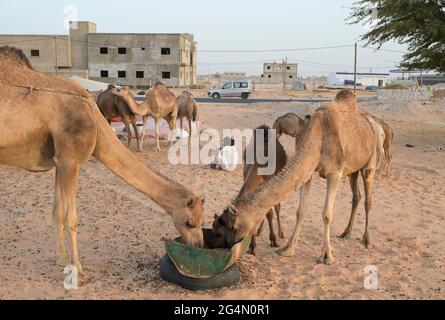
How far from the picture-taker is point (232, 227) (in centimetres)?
500

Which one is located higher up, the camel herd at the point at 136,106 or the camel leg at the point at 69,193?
the camel herd at the point at 136,106

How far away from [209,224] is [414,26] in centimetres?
1135

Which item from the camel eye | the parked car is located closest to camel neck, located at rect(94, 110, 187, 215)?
the camel eye

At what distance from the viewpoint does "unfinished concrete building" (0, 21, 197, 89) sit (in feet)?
159

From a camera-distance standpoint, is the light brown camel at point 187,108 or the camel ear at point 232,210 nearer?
the camel ear at point 232,210

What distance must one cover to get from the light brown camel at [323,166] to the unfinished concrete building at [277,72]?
270ft

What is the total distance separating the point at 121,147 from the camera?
17.1 feet

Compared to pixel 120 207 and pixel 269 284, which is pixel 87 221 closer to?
pixel 120 207

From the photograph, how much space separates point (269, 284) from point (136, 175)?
1854 millimetres

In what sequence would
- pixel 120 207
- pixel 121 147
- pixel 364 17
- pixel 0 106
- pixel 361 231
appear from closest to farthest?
pixel 0 106
pixel 121 147
pixel 361 231
pixel 120 207
pixel 364 17

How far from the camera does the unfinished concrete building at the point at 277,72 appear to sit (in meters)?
89.1

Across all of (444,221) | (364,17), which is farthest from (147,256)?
(364,17)

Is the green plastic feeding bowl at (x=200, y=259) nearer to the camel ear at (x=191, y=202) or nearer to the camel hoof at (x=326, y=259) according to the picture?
the camel ear at (x=191, y=202)

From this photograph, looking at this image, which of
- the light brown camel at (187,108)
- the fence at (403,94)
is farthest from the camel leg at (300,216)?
the fence at (403,94)
